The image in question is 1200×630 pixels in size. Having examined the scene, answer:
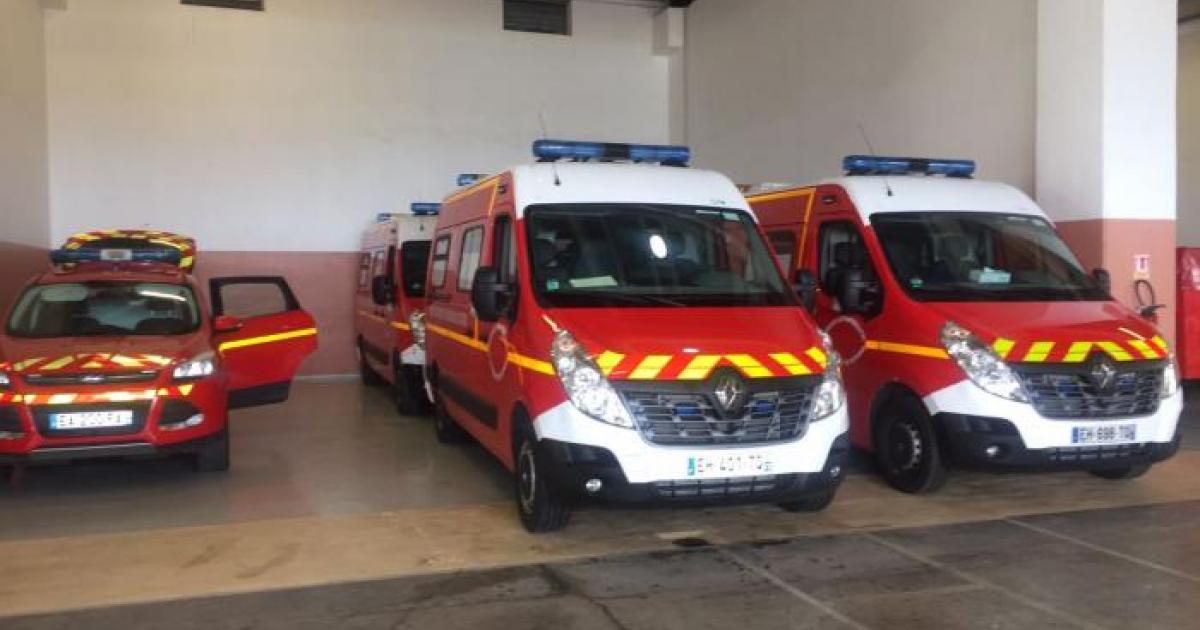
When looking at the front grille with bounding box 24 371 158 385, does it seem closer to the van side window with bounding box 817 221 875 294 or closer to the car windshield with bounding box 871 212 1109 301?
the van side window with bounding box 817 221 875 294

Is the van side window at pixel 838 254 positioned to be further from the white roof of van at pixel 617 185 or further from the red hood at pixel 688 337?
the red hood at pixel 688 337

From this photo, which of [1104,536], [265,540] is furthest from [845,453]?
[265,540]

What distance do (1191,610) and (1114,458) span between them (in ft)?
5.44

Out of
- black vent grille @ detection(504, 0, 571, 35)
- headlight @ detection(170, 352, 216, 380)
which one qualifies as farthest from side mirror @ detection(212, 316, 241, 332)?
black vent grille @ detection(504, 0, 571, 35)

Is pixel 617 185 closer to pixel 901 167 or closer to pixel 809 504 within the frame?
pixel 809 504

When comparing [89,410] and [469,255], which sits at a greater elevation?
[469,255]

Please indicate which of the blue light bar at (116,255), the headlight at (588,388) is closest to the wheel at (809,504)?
the headlight at (588,388)

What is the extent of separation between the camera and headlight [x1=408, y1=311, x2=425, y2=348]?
31.1ft

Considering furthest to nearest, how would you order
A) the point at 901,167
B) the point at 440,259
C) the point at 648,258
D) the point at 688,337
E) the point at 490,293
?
the point at 440,259 < the point at 901,167 < the point at 648,258 < the point at 490,293 < the point at 688,337

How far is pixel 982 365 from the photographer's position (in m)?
5.88

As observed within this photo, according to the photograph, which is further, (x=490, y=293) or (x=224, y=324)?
(x=224, y=324)

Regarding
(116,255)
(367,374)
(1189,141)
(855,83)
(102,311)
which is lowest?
(367,374)

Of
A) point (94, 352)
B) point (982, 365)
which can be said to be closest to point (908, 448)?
point (982, 365)

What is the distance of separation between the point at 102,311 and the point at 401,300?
10.7 feet
